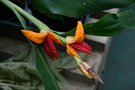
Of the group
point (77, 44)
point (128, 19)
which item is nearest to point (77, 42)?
point (77, 44)

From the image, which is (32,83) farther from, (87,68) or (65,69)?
(87,68)

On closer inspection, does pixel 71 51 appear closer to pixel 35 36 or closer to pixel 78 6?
pixel 35 36

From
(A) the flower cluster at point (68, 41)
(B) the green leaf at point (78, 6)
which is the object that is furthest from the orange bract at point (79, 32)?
(B) the green leaf at point (78, 6)

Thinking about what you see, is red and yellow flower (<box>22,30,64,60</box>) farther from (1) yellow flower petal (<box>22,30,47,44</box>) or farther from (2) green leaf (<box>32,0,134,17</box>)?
(2) green leaf (<box>32,0,134,17</box>)

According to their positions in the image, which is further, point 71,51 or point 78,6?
point 78,6

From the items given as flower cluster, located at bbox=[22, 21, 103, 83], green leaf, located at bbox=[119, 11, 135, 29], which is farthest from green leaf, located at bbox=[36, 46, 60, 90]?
green leaf, located at bbox=[119, 11, 135, 29]

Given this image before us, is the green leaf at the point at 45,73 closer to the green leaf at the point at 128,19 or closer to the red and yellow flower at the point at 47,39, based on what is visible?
the red and yellow flower at the point at 47,39
